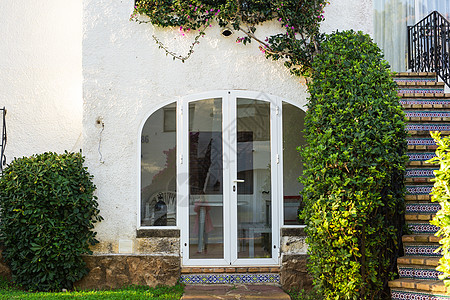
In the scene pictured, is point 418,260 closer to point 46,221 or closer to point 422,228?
point 422,228

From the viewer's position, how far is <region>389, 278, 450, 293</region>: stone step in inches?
168

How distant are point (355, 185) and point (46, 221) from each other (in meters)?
3.54

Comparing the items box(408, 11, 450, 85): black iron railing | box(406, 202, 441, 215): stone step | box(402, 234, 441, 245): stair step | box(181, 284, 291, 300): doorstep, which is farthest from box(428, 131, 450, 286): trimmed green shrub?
box(408, 11, 450, 85): black iron railing

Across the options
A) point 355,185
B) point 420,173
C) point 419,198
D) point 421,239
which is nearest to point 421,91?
point 420,173

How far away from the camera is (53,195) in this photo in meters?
5.57

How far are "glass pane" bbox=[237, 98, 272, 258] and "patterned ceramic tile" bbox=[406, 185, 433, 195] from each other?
1.68 meters

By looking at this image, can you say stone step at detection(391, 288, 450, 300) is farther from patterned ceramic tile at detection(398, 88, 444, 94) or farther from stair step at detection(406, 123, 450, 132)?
patterned ceramic tile at detection(398, 88, 444, 94)

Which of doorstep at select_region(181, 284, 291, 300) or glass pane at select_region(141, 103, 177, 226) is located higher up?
glass pane at select_region(141, 103, 177, 226)

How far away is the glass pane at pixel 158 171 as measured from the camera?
6016 mm

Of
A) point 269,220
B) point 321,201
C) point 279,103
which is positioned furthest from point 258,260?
point 279,103

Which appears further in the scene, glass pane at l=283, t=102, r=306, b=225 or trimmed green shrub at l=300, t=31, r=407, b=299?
glass pane at l=283, t=102, r=306, b=225

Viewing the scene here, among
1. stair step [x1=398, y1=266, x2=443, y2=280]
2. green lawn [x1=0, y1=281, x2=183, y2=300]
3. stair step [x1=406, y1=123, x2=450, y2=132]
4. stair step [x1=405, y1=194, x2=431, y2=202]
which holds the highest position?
stair step [x1=406, y1=123, x2=450, y2=132]

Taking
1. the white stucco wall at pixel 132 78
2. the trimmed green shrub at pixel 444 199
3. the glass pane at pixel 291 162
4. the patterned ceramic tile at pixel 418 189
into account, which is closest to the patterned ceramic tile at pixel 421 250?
the patterned ceramic tile at pixel 418 189

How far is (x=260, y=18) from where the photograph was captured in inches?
242
